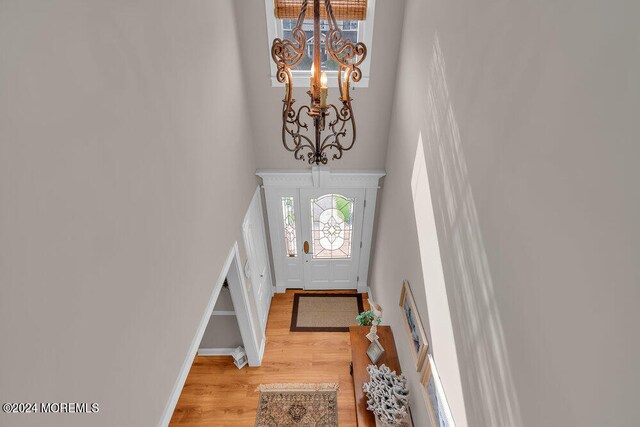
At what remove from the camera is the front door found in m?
4.62

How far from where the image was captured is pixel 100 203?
1312 millimetres

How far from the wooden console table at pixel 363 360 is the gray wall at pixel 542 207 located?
4.73 feet

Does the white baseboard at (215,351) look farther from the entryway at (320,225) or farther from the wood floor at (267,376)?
the entryway at (320,225)

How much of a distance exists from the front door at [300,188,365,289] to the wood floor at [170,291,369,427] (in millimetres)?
951

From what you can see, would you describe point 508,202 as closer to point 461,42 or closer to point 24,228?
point 461,42

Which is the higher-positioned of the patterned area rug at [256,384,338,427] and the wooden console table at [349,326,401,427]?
the wooden console table at [349,326,401,427]

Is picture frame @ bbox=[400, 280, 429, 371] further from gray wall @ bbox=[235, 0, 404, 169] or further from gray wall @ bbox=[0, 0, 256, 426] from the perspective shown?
gray wall @ bbox=[235, 0, 404, 169]

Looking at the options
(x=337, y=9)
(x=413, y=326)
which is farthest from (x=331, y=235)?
(x=337, y=9)

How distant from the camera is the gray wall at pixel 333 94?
10.8 ft

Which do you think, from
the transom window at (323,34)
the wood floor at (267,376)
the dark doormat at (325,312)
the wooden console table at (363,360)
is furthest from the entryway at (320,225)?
the wooden console table at (363,360)

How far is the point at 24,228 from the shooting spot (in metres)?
0.99

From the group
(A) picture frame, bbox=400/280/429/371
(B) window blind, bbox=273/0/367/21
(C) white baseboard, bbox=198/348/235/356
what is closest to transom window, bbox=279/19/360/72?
(B) window blind, bbox=273/0/367/21

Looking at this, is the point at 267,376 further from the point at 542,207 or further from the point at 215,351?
the point at 542,207

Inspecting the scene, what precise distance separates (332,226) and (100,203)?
375 centimetres
